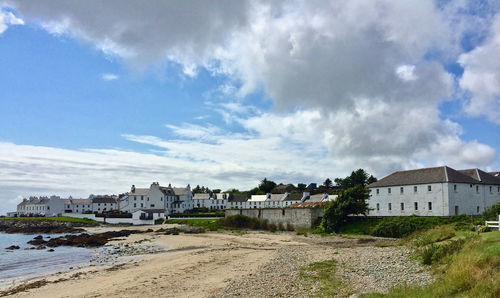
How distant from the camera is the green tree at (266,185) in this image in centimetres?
13064

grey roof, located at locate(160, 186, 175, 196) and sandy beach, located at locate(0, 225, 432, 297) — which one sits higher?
grey roof, located at locate(160, 186, 175, 196)

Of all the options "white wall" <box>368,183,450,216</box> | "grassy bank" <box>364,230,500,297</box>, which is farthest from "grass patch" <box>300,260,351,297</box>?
"white wall" <box>368,183,450,216</box>

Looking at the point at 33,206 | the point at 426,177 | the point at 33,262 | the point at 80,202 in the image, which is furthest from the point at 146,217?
the point at 33,206

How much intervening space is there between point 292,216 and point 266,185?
270 feet

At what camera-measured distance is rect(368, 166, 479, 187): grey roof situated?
1692 inches

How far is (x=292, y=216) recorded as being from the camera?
1961 inches

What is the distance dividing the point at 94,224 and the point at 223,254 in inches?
2344

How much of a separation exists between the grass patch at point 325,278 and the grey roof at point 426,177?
2930cm

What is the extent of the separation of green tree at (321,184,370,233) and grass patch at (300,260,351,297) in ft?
74.8

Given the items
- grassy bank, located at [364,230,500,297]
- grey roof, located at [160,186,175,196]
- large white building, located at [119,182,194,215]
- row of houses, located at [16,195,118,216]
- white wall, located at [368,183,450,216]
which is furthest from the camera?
row of houses, located at [16,195,118,216]

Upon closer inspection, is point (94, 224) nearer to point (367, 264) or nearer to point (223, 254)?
point (223, 254)

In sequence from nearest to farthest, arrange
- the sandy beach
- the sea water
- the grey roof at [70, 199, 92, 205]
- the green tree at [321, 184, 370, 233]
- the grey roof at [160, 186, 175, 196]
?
the sandy beach < the sea water < the green tree at [321, 184, 370, 233] < the grey roof at [160, 186, 175, 196] < the grey roof at [70, 199, 92, 205]

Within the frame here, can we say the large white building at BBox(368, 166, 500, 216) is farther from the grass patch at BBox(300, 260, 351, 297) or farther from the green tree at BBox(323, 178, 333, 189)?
the green tree at BBox(323, 178, 333, 189)

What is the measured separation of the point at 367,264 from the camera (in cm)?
1839
